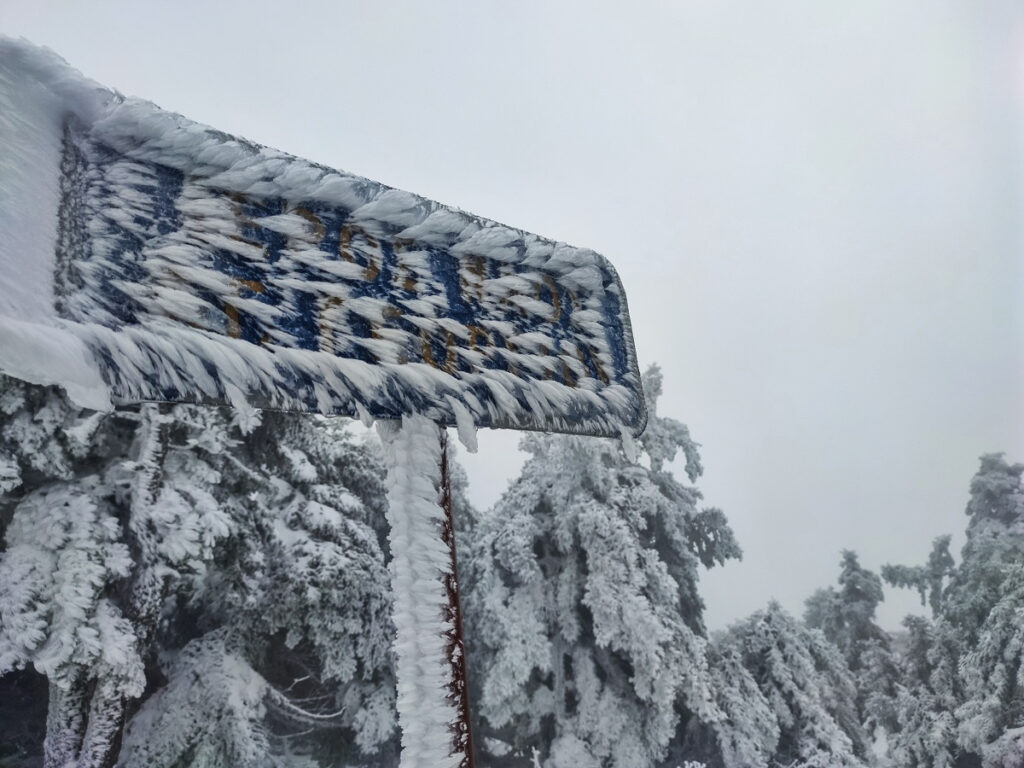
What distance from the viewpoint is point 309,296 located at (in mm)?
356

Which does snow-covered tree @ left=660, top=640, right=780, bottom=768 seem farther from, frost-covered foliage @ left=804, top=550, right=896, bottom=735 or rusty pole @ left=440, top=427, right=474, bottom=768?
rusty pole @ left=440, top=427, right=474, bottom=768

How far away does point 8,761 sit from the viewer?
355cm

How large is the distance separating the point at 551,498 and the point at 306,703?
226 centimetres

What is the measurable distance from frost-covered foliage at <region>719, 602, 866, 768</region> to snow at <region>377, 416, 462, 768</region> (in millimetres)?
4456

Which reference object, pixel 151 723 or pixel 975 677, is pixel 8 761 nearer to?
pixel 151 723

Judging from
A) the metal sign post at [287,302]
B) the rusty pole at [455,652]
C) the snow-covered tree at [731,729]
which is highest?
the metal sign post at [287,302]

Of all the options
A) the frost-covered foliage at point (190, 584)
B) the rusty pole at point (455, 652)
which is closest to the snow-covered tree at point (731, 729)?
the frost-covered foliage at point (190, 584)

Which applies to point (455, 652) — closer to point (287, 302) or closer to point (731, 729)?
point (287, 302)

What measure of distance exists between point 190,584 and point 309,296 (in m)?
4.08

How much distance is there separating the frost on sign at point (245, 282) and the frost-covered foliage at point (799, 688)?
450 cm

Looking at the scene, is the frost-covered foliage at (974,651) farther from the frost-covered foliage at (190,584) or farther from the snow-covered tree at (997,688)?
the frost-covered foliage at (190,584)

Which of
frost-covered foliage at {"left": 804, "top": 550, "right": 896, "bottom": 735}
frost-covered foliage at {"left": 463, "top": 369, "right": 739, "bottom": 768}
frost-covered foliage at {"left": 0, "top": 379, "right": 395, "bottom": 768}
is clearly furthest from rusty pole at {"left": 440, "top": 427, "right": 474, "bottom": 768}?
frost-covered foliage at {"left": 804, "top": 550, "right": 896, "bottom": 735}

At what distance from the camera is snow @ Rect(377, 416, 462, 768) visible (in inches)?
13.9

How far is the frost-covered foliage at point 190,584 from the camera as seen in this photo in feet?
8.92
